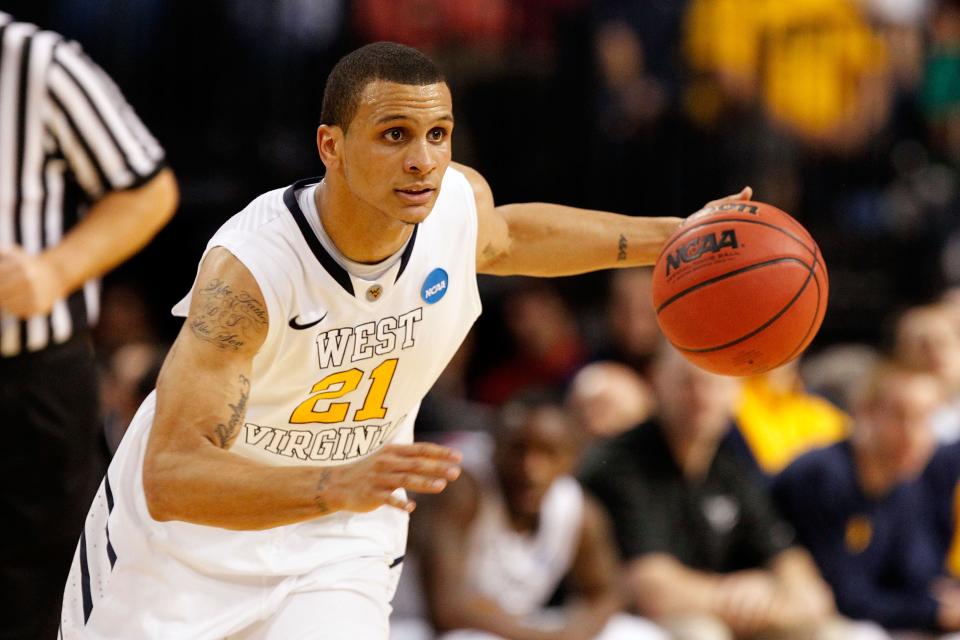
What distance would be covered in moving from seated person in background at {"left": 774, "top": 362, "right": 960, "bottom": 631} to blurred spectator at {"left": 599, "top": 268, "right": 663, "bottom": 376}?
1324 mm

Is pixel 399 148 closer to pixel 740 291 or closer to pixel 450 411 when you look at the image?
pixel 740 291

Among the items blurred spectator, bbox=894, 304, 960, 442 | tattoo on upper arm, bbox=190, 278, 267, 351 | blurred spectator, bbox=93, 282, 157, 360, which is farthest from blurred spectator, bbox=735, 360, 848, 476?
tattoo on upper arm, bbox=190, 278, 267, 351

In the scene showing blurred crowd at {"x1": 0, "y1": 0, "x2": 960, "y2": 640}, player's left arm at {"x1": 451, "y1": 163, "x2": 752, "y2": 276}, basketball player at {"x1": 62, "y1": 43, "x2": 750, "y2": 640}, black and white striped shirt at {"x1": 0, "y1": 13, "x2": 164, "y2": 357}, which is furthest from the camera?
blurred crowd at {"x1": 0, "y1": 0, "x2": 960, "y2": 640}

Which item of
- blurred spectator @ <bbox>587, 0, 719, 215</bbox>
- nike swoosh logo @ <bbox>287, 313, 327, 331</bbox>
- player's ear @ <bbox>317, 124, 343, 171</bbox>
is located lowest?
blurred spectator @ <bbox>587, 0, 719, 215</bbox>

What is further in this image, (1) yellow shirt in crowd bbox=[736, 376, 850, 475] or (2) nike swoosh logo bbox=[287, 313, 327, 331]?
(1) yellow shirt in crowd bbox=[736, 376, 850, 475]

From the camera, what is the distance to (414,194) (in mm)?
3564

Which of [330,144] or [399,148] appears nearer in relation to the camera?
[399,148]

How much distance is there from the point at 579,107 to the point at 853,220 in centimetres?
218

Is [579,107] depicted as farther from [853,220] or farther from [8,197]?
[8,197]

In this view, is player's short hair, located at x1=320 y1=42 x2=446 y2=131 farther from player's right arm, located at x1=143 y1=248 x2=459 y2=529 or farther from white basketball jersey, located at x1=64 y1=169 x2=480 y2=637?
player's right arm, located at x1=143 y1=248 x2=459 y2=529

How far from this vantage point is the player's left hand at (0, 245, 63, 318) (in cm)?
469

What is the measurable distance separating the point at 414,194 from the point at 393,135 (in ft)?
0.51

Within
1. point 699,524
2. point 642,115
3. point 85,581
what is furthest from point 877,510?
point 85,581

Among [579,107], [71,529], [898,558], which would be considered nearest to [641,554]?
[898,558]
